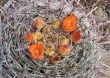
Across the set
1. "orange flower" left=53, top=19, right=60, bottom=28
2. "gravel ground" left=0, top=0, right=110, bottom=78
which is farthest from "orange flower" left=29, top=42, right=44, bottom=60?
"gravel ground" left=0, top=0, right=110, bottom=78

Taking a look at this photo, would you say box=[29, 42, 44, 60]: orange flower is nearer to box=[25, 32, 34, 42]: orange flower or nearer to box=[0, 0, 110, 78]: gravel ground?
box=[25, 32, 34, 42]: orange flower

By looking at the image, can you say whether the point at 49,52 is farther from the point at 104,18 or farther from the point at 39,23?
the point at 104,18

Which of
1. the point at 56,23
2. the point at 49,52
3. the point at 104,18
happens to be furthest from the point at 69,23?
the point at 104,18

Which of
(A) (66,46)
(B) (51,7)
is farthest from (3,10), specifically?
(A) (66,46)

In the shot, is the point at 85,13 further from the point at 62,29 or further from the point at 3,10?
the point at 3,10

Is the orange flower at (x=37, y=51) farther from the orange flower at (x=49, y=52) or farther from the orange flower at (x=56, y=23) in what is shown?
the orange flower at (x=56, y=23)

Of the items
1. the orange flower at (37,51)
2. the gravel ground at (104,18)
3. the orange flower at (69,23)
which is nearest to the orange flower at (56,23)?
the orange flower at (69,23)
